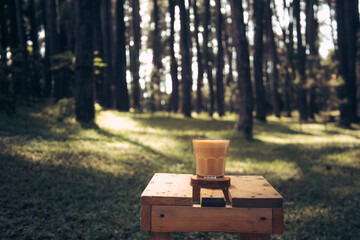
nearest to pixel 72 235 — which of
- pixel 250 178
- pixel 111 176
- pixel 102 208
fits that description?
pixel 102 208

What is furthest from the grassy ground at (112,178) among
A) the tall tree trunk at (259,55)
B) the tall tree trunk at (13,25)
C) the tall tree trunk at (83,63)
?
the tall tree trunk at (259,55)

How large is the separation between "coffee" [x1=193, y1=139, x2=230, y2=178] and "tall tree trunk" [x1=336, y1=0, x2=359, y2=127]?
18.1 meters

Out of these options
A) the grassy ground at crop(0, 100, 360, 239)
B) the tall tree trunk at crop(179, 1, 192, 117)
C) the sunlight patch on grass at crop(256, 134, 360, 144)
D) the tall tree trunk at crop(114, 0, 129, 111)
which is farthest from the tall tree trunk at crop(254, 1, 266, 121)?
the grassy ground at crop(0, 100, 360, 239)

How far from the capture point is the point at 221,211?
1.77m

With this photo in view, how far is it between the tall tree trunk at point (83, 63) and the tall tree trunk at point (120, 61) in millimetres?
6856

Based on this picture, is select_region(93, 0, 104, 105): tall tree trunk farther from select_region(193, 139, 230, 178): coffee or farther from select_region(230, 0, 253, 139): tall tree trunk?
select_region(193, 139, 230, 178): coffee

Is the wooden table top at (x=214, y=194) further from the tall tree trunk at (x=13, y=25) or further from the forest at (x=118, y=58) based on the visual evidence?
the tall tree trunk at (x=13, y=25)

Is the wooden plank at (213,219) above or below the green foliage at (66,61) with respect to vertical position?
below

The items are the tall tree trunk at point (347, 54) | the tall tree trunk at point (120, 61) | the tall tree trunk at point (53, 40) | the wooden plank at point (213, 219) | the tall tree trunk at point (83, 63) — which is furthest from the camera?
the tall tree trunk at point (347, 54)

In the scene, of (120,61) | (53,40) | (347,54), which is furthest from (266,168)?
(347,54)

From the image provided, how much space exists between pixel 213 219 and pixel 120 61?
16.0 meters

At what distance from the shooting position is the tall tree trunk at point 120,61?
1678cm

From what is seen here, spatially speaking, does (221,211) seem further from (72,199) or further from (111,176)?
(111,176)

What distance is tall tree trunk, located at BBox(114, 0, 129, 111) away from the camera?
16.8m
